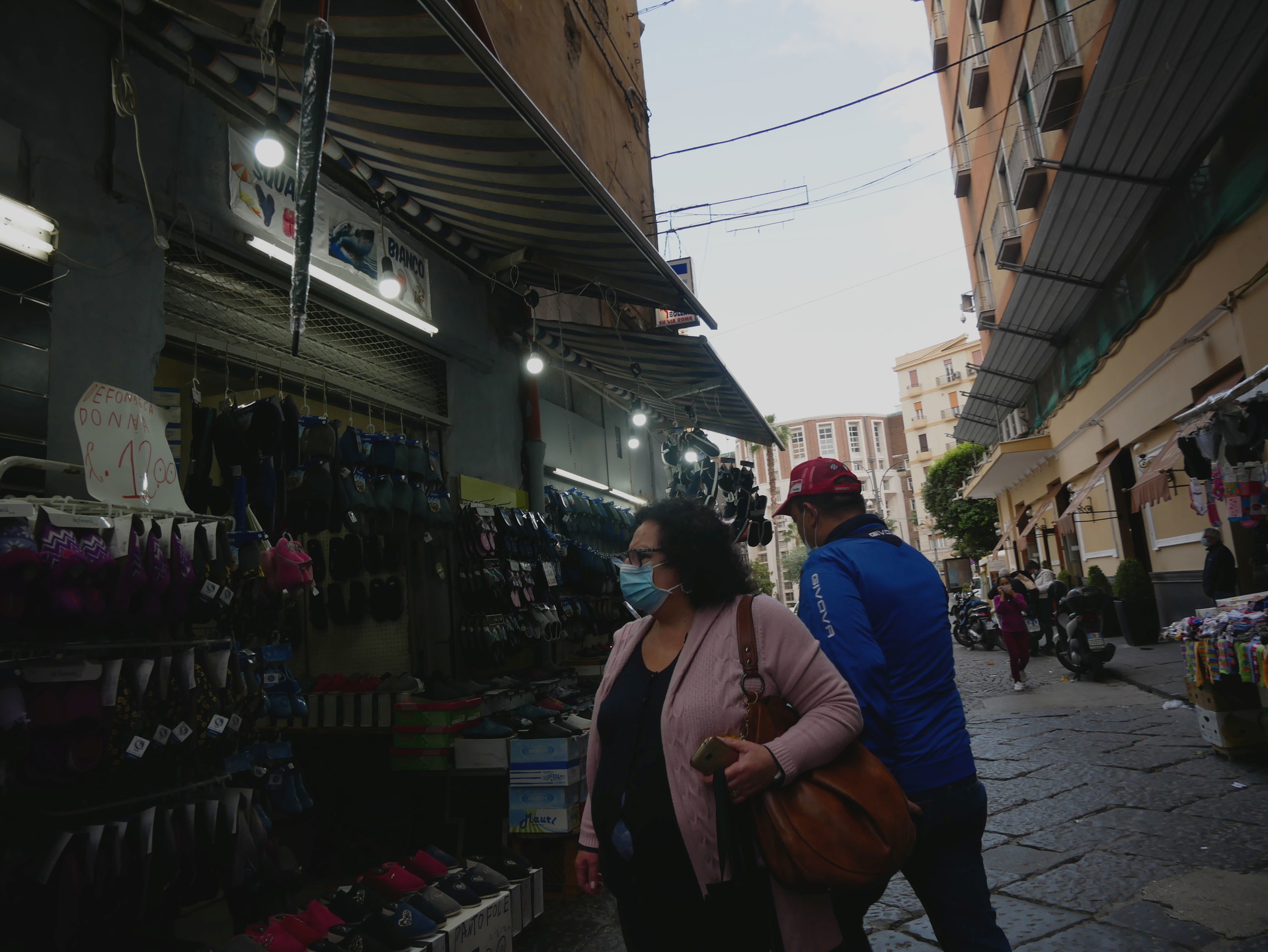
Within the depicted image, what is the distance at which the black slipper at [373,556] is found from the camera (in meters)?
5.83

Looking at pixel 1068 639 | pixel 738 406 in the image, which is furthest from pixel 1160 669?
pixel 738 406

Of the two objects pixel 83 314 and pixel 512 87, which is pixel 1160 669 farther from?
pixel 83 314

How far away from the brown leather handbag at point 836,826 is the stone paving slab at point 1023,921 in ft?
6.48

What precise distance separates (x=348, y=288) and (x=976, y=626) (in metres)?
15.6

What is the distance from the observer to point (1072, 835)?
171 inches

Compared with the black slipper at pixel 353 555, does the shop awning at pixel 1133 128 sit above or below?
above

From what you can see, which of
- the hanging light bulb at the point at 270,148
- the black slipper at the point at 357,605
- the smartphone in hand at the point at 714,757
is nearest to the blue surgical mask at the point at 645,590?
the smartphone in hand at the point at 714,757

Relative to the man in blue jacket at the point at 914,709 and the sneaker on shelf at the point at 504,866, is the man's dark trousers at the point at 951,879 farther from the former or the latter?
the sneaker on shelf at the point at 504,866

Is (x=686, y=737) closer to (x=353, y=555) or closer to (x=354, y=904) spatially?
(x=354, y=904)

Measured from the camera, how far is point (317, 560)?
6.07 meters

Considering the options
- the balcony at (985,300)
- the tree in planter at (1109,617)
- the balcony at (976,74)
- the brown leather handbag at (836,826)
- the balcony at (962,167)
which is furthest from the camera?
the balcony at (962,167)

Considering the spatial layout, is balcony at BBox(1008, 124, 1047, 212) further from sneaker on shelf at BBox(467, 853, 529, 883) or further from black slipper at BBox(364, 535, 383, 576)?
sneaker on shelf at BBox(467, 853, 529, 883)

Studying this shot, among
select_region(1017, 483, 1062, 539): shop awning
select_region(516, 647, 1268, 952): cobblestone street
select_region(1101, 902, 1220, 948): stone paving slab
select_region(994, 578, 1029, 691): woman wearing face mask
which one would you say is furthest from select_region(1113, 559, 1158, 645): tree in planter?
select_region(1101, 902, 1220, 948): stone paving slab

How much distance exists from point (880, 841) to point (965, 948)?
21.2 inches
